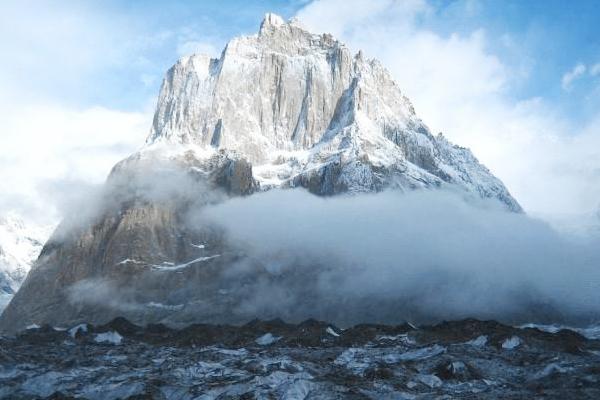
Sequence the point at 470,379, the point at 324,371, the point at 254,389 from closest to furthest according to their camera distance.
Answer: the point at 254,389 → the point at 470,379 → the point at 324,371

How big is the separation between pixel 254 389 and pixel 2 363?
166ft

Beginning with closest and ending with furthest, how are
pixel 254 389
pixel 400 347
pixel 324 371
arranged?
pixel 254 389
pixel 324 371
pixel 400 347

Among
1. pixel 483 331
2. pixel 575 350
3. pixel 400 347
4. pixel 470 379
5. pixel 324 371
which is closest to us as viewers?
pixel 470 379

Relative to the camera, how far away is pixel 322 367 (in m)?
142

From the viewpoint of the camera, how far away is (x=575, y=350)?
15488 centimetres

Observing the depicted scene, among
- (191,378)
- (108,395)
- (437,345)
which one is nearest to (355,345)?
(437,345)

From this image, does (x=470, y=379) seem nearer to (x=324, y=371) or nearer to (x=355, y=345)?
(x=324, y=371)

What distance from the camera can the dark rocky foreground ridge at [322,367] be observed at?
117500 millimetres

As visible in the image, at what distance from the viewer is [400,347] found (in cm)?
17300

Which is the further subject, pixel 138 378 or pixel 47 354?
pixel 47 354

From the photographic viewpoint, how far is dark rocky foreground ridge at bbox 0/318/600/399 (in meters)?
118

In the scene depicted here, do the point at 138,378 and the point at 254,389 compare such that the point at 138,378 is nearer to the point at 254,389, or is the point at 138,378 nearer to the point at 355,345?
the point at 254,389

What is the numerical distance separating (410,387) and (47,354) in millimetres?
79911

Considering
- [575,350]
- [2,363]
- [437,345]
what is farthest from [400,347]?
[2,363]
